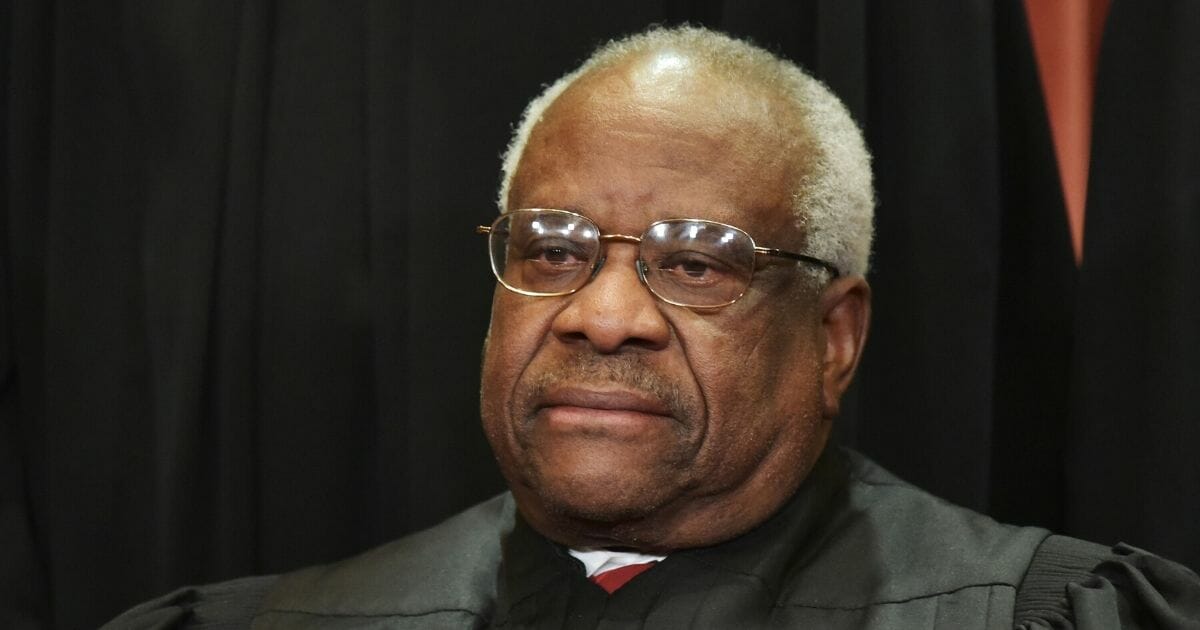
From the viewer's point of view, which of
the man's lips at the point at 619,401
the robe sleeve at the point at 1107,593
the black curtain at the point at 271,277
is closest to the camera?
the robe sleeve at the point at 1107,593

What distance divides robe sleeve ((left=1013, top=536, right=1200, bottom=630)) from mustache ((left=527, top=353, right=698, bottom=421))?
15.9 inches

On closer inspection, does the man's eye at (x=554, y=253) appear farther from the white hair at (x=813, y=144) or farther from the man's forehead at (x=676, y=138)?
the white hair at (x=813, y=144)

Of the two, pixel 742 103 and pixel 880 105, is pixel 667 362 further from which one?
pixel 880 105

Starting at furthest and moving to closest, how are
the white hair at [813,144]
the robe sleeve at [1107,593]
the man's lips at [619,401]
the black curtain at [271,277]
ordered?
the black curtain at [271,277], the white hair at [813,144], the man's lips at [619,401], the robe sleeve at [1107,593]

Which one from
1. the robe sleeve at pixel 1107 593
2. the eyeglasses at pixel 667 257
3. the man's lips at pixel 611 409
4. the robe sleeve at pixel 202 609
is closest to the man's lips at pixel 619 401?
the man's lips at pixel 611 409

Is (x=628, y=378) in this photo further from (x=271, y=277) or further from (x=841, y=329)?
(x=271, y=277)

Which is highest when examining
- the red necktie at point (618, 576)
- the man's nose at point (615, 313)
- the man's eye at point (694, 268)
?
the man's eye at point (694, 268)

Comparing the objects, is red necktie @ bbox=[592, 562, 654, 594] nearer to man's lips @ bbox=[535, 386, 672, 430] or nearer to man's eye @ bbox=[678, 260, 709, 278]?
man's lips @ bbox=[535, 386, 672, 430]

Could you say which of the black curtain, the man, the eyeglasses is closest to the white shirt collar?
the man

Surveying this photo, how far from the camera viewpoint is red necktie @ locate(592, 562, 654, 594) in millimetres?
1584

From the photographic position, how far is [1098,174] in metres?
1.84

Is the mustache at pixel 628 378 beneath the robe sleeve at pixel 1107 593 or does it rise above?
above

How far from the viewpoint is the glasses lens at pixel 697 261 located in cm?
153

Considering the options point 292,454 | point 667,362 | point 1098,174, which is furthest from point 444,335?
point 1098,174
